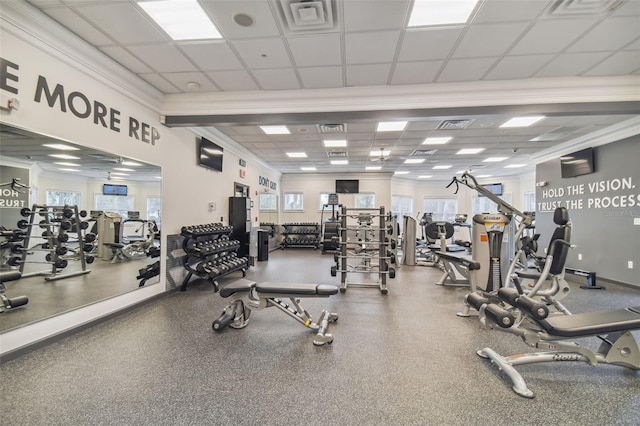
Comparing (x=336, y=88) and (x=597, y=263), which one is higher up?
(x=336, y=88)

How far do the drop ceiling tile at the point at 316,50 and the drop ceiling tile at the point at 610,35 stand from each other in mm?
2657

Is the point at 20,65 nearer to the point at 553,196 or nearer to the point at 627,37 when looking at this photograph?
the point at 627,37

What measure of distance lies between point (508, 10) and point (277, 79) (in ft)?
8.78

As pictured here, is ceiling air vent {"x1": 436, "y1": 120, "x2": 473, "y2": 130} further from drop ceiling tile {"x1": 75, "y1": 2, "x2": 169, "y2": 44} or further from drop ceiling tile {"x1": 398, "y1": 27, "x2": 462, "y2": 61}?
drop ceiling tile {"x1": 75, "y1": 2, "x2": 169, "y2": 44}

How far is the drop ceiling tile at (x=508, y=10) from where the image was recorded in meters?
2.35

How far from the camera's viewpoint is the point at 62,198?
2.89 metres

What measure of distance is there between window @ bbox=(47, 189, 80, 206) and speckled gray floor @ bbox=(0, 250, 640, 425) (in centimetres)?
145

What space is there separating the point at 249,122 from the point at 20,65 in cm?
240

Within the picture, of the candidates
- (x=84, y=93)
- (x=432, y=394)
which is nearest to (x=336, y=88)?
(x=84, y=93)

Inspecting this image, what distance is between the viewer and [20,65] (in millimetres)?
2334

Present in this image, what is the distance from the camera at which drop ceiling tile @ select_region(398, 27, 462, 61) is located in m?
2.71

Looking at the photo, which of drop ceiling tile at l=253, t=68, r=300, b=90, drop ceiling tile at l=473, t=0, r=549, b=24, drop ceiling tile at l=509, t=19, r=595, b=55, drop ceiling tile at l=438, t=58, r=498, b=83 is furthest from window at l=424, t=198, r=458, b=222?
drop ceiling tile at l=473, t=0, r=549, b=24

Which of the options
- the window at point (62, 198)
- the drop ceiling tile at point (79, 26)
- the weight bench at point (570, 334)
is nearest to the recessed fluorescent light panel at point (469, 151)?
the weight bench at point (570, 334)

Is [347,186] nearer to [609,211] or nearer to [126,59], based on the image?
[609,211]
